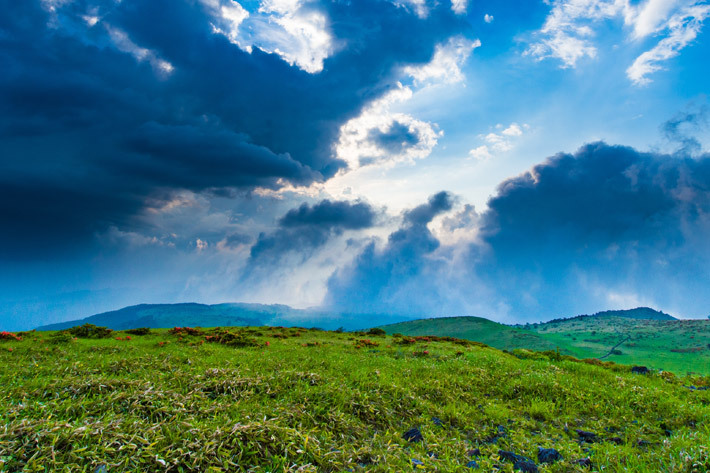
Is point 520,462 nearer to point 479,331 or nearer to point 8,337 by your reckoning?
point 8,337

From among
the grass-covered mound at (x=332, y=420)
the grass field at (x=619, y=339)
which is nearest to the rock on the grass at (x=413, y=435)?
the grass-covered mound at (x=332, y=420)

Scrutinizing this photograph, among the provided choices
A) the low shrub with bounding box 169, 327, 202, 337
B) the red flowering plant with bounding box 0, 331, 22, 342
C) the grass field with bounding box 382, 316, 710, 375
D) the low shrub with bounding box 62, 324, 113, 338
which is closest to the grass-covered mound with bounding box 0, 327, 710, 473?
the red flowering plant with bounding box 0, 331, 22, 342

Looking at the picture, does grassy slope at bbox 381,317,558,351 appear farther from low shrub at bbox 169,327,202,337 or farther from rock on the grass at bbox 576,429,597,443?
rock on the grass at bbox 576,429,597,443

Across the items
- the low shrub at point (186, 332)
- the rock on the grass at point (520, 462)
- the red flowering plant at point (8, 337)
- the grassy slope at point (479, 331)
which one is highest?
the red flowering plant at point (8, 337)

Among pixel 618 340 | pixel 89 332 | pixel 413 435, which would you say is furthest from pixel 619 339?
pixel 89 332

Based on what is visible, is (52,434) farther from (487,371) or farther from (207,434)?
(487,371)

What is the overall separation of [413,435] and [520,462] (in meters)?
3.05

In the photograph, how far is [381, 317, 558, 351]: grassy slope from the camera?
340 ft

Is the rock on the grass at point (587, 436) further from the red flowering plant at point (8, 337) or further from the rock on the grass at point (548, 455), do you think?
the red flowering plant at point (8, 337)

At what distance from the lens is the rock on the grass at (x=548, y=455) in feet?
30.9

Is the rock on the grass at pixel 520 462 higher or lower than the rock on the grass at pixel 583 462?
lower

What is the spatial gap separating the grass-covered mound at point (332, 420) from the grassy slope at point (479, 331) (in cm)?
8902

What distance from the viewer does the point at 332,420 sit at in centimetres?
1039

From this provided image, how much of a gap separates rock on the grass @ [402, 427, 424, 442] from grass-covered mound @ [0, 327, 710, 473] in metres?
0.05
